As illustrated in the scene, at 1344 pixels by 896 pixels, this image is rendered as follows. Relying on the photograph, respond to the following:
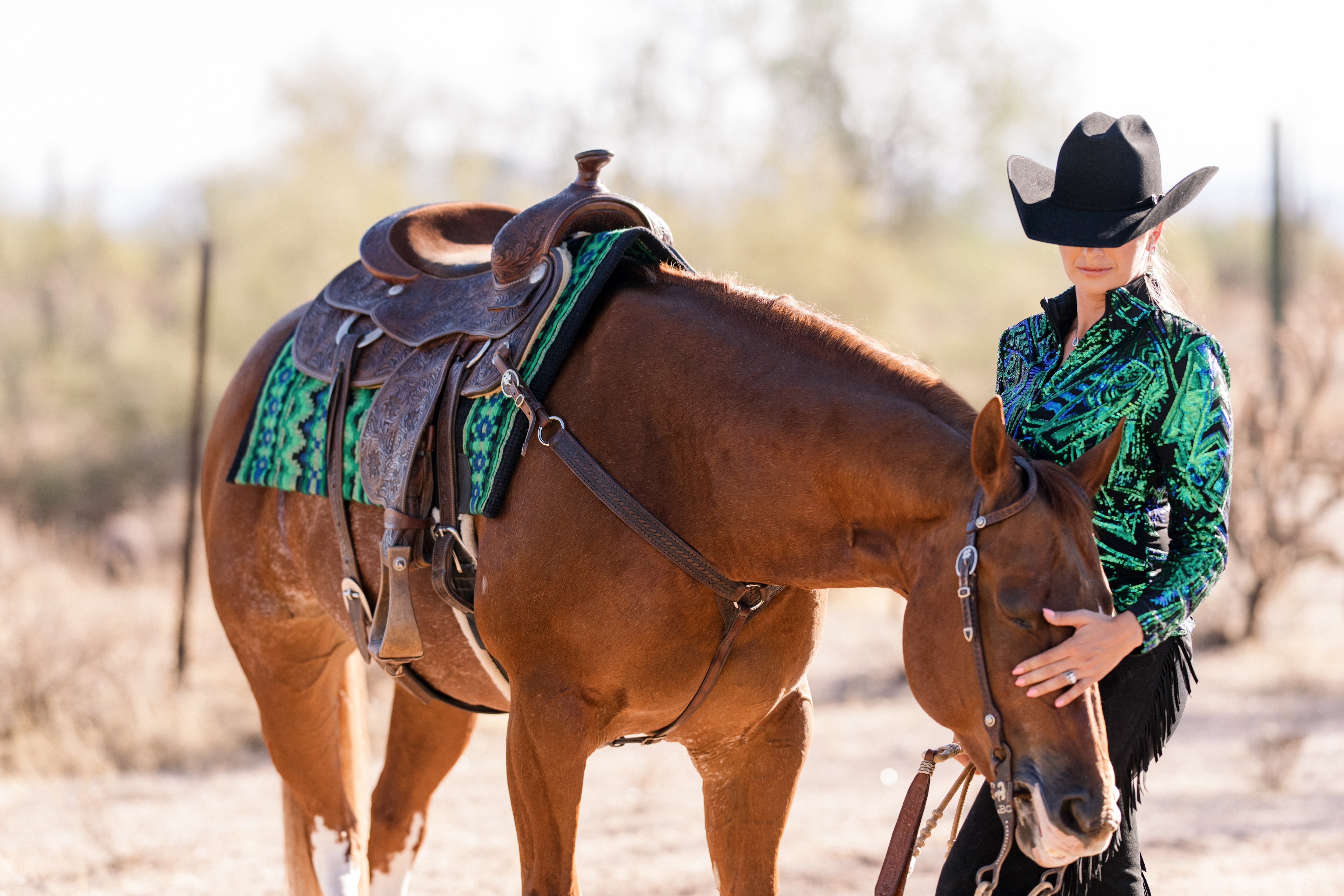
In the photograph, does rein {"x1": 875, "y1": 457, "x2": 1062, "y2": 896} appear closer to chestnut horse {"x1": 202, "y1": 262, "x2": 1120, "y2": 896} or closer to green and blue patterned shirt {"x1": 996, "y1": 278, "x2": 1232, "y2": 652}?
chestnut horse {"x1": 202, "y1": 262, "x2": 1120, "y2": 896}

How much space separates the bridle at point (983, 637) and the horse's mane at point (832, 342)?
20 cm

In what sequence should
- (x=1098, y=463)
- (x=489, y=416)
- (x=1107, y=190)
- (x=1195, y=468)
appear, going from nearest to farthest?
1. (x=1098, y=463)
2. (x=1195, y=468)
3. (x=1107, y=190)
4. (x=489, y=416)

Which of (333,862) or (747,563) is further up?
(747,563)

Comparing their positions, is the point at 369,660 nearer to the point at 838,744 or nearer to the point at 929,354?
the point at 838,744

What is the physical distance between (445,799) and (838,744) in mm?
2494

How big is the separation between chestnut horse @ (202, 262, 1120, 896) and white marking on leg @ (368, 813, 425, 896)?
80 centimetres

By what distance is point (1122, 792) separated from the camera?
204 centimetres

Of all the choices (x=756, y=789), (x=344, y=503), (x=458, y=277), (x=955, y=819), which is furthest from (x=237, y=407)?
(x=955, y=819)

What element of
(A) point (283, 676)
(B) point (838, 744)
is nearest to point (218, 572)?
(A) point (283, 676)

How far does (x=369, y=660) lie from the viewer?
→ 2916mm

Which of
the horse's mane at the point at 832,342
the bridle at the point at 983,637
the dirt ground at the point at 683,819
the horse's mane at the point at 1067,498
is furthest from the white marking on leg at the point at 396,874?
the horse's mane at the point at 1067,498

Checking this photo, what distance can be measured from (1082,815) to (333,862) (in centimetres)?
232

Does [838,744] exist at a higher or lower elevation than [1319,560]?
lower

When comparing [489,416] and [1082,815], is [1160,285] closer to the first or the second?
[1082,815]
